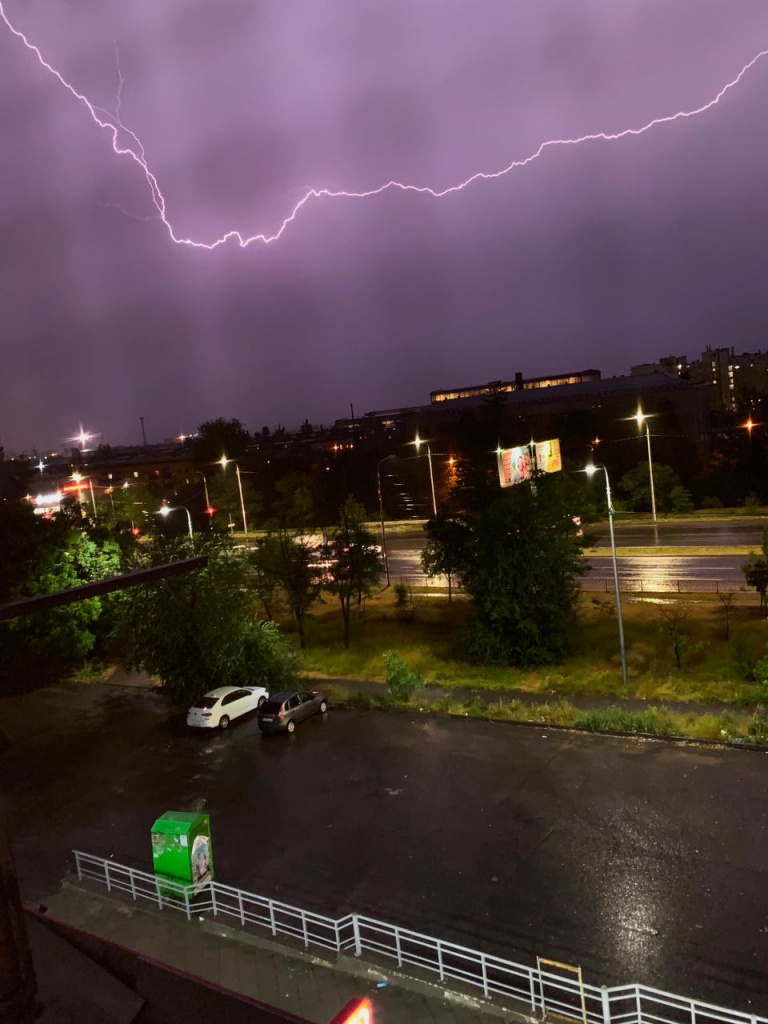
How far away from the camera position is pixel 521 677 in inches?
939

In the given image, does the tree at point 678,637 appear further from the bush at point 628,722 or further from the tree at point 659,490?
the tree at point 659,490

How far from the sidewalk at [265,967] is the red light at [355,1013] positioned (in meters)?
3.83

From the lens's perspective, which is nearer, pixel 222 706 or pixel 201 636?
pixel 222 706

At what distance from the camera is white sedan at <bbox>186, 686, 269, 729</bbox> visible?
827 inches

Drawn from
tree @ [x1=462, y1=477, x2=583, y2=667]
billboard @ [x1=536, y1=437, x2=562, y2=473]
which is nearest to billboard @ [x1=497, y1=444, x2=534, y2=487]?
billboard @ [x1=536, y1=437, x2=562, y2=473]

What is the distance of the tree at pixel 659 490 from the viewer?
5384 cm

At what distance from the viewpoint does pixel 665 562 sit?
36.6 m

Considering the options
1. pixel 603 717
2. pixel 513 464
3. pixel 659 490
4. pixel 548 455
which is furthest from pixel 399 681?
pixel 659 490

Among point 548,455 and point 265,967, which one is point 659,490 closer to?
point 548,455

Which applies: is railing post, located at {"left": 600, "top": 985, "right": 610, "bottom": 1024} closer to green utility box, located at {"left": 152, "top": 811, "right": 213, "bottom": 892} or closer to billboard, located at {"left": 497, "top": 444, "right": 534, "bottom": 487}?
green utility box, located at {"left": 152, "top": 811, "right": 213, "bottom": 892}

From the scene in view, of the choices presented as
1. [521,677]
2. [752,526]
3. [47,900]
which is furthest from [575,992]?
[752,526]

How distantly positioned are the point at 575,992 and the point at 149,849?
348 inches

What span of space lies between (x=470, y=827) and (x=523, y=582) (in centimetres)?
1203

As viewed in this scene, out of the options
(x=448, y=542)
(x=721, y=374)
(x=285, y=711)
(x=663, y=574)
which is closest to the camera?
(x=285, y=711)
